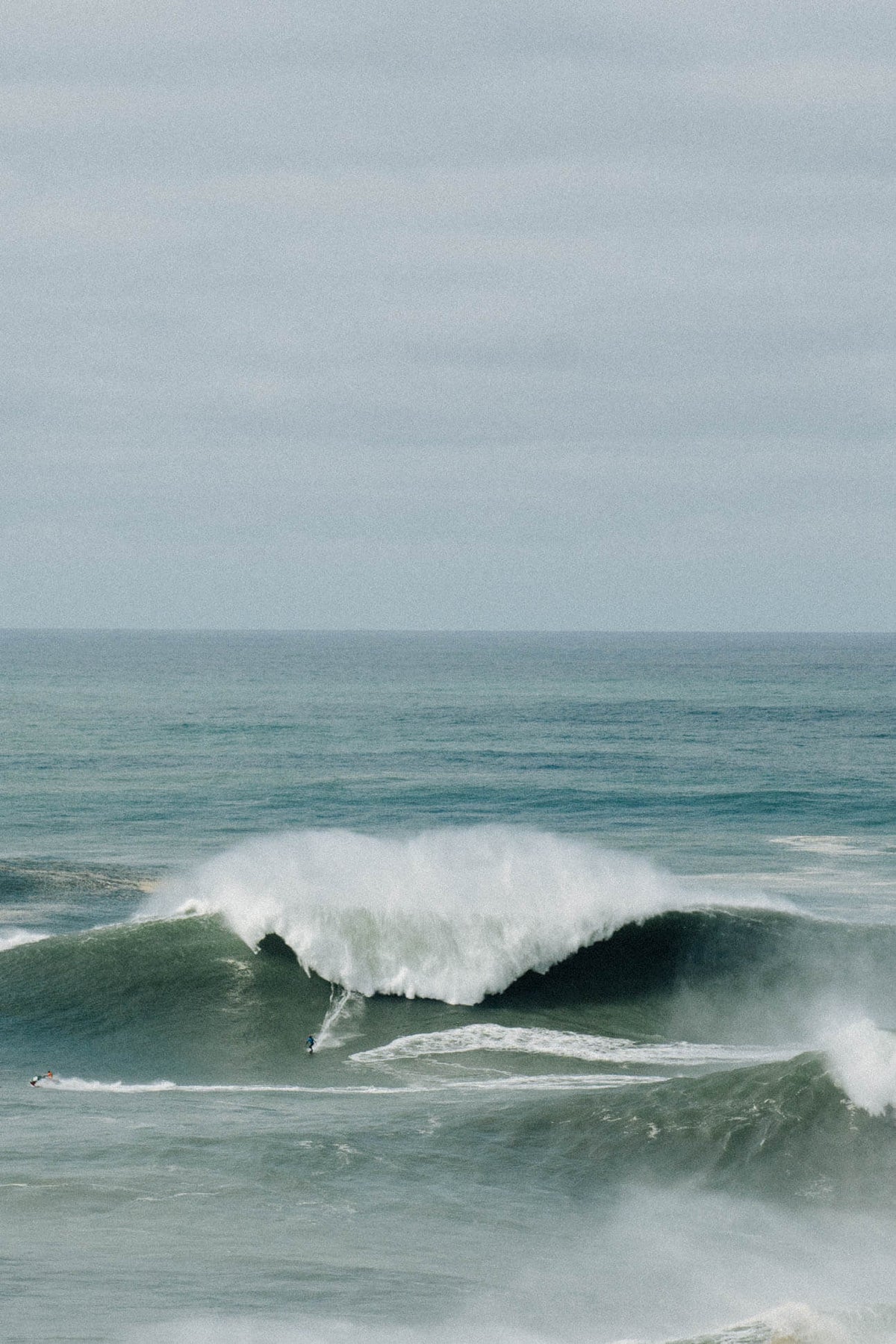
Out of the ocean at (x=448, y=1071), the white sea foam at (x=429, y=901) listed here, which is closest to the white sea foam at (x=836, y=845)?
the ocean at (x=448, y=1071)

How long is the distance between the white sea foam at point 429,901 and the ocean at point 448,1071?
0.07 metres

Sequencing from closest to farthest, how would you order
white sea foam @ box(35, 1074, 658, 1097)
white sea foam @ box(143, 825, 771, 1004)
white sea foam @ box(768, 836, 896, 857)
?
white sea foam @ box(35, 1074, 658, 1097), white sea foam @ box(143, 825, 771, 1004), white sea foam @ box(768, 836, 896, 857)

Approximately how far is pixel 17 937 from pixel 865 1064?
52.7 feet

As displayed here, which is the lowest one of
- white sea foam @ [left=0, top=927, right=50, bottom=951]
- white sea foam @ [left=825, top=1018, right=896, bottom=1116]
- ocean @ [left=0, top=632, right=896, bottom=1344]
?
white sea foam @ [left=0, top=927, right=50, bottom=951]

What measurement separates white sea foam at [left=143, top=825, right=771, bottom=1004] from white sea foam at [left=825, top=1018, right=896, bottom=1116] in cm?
674

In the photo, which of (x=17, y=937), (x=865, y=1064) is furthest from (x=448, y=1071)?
(x=17, y=937)

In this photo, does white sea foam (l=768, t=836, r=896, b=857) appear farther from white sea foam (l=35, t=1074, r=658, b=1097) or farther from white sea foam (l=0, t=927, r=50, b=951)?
white sea foam (l=35, t=1074, r=658, b=1097)

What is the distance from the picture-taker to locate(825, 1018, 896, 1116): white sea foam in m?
14.6

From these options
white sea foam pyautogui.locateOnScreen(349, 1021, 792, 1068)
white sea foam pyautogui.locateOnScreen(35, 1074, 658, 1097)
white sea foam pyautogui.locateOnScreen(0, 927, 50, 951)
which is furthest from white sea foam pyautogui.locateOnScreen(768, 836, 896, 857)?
white sea foam pyautogui.locateOnScreen(35, 1074, 658, 1097)

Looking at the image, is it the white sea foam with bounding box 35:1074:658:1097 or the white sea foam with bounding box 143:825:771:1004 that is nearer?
the white sea foam with bounding box 35:1074:658:1097

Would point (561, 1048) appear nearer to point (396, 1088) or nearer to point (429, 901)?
point (396, 1088)

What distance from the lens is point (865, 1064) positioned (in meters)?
15.0

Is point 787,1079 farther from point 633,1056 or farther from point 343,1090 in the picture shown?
point 343,1090

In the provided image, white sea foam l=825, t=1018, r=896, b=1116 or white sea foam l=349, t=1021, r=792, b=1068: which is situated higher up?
white sea foam l=825, t=1018, r=896, b=1116
